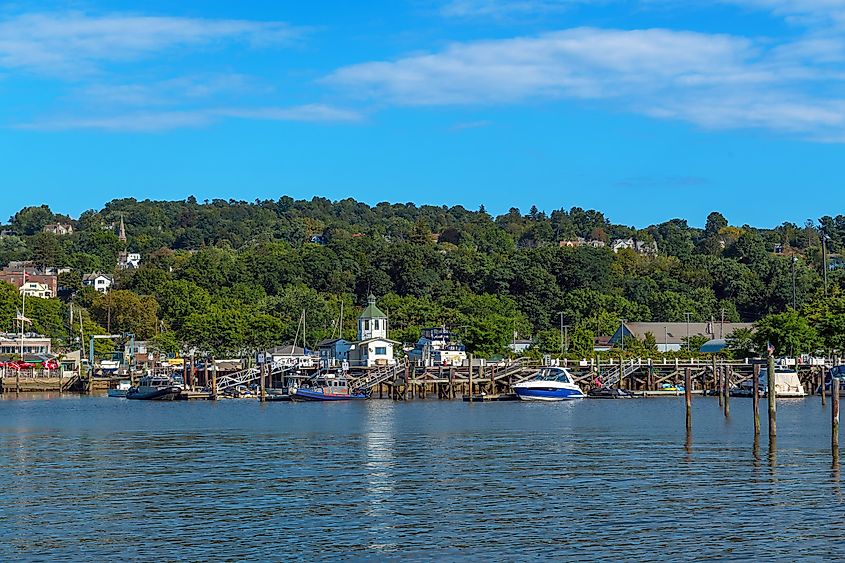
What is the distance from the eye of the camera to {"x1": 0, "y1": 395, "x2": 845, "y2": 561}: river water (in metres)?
36.7

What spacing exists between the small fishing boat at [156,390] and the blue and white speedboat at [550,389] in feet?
105

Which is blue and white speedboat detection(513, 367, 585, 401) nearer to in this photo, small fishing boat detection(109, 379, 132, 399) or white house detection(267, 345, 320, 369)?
white house detection(267, 345, 320, 369)

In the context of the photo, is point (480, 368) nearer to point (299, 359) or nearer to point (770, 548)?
point (299, 359)

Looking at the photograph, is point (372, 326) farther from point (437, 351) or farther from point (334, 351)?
point (334, 351)

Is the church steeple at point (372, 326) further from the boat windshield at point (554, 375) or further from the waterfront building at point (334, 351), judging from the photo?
the boat windshield at point (554, 375)

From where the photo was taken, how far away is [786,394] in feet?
363

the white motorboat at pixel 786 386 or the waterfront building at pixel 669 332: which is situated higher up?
the waterfront building at pixel 669 332

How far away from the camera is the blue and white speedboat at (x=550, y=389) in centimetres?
10784

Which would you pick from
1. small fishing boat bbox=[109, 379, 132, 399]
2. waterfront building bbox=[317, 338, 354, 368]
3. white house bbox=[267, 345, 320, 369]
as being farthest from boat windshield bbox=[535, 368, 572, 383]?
small fishing boat bbox=[109, 379, 132, 399]

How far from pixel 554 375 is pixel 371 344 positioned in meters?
29.2

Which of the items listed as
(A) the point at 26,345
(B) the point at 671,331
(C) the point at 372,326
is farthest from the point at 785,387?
(A) the point at 26,345

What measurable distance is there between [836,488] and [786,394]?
66582 millimetres

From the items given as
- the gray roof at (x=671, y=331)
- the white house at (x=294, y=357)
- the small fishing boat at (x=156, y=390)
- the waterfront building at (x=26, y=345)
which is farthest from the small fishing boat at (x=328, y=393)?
the waterfront building at (x=26, y=345)

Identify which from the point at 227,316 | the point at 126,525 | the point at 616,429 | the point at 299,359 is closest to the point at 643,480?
the point at 126,525
